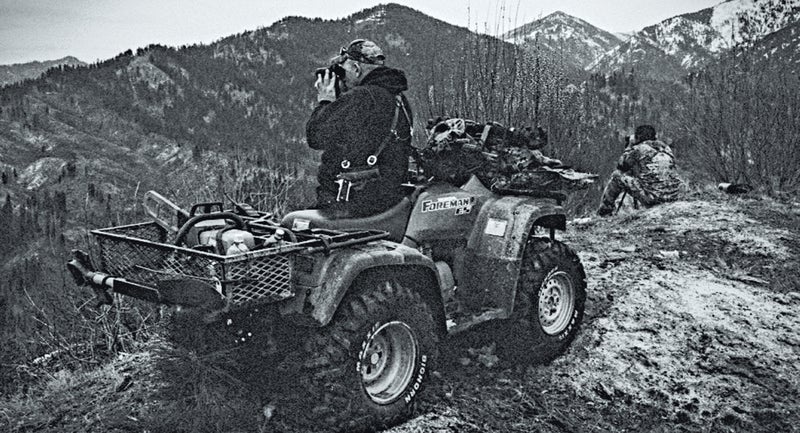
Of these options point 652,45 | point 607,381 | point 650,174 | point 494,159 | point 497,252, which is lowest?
point 607,381

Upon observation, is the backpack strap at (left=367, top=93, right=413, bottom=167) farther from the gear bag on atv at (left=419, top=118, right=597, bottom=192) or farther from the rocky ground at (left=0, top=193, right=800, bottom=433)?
the rocky ground at (left=0, top=193, right=800, bottom=433)

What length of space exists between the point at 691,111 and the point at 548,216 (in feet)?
32.7

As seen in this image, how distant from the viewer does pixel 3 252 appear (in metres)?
97.6

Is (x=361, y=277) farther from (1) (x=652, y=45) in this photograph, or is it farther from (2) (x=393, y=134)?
(1) (x=652, y=45)

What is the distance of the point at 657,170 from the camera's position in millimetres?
11141

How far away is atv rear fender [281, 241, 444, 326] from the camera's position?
3783mm

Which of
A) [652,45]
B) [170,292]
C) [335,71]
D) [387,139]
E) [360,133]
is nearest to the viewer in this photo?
[170,292]

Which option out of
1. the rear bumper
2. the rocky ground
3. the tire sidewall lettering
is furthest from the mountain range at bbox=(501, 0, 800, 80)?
the rear bumper

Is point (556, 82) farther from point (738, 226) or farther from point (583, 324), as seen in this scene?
point (583, 324)

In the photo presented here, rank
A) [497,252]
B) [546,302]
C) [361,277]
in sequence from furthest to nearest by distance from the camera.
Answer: [546,302]
[497,252]
[361,277]

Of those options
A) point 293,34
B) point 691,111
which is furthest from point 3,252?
point 691,111

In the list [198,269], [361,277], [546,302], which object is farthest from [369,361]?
[546,302]

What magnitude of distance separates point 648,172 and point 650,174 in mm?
46

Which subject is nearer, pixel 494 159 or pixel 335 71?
pixel 335 71
